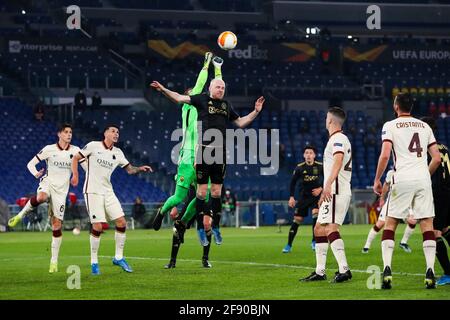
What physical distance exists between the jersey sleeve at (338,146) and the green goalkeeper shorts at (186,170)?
474cm

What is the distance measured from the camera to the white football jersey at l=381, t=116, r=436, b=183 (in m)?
13.9

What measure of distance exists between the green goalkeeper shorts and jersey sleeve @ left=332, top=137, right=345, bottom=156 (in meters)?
4.74

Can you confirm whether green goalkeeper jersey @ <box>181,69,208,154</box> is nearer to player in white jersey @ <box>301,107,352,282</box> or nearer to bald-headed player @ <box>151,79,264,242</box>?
bald-headed player @ <box>151,79,264,242</box>

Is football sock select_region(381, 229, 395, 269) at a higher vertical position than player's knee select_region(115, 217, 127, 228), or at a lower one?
lower

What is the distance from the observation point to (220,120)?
17641mm

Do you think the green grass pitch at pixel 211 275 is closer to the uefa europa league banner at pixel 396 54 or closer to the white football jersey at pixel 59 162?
the white football jersey at pixel 59 162

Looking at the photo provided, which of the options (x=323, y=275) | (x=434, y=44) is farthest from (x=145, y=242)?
(x=434, y=44)

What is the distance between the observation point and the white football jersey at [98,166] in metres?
18.0

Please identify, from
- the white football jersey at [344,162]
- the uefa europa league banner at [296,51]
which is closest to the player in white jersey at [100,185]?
the white football jersey at [344,162]

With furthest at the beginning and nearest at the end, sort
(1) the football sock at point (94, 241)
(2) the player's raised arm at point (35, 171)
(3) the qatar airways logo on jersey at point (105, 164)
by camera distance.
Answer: (2) the player's raised arm at point (35, 171) < (3) the qatar airways logo on jersey at point (105, 164) < (1) the football sock at point (94, 241)

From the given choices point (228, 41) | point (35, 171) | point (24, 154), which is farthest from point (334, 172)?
point (24, 154)

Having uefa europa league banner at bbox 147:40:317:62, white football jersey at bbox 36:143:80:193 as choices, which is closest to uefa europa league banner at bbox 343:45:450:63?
uefa europa league banner at bbox 147:40:317:62
